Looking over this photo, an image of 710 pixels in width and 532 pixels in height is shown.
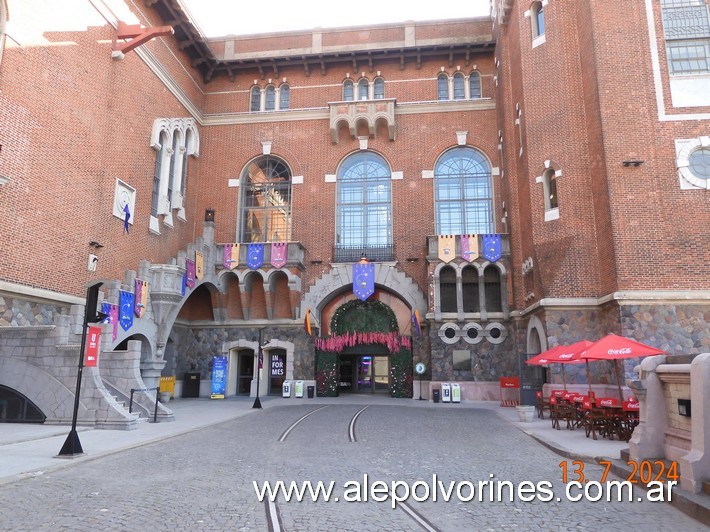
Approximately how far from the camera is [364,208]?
1088 inches

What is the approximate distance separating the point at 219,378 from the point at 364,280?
28.2 ft

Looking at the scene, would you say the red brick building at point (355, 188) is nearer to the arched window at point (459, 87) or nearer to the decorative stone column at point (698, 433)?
the arched window at point (459, 87)

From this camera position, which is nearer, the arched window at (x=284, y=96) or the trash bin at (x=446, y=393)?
the trash bin at (x=446, y=393)

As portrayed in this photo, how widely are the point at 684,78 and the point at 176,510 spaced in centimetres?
2096

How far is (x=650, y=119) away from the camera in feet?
59.6

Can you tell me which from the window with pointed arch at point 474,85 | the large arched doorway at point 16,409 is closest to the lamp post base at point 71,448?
the large arched doorway at point 16,409

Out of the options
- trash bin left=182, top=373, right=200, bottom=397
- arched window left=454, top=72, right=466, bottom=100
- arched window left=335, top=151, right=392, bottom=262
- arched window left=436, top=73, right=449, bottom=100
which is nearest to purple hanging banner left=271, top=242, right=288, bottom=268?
arched window left=335, top=151, right=392, bottom=262

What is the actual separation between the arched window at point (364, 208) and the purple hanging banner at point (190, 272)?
7.41 metres

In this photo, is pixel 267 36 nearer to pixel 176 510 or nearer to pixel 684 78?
pixel 684 78

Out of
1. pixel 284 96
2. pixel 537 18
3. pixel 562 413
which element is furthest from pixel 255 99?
pixel 562 413

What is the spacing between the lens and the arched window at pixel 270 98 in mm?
29328

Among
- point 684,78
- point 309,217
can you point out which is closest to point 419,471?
point 684,78

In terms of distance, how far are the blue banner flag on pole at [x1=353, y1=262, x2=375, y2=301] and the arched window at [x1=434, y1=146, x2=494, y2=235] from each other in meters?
4.26

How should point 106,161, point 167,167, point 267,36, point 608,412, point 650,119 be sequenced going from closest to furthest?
point 608,412 → point 650,119 → point 106,161 → point 167,167 → point 267,36
